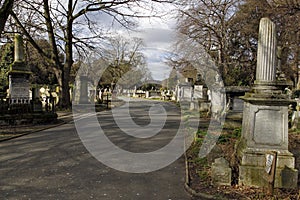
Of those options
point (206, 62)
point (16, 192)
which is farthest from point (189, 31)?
point (16, 192)

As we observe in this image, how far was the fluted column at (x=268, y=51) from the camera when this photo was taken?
15.7 ft

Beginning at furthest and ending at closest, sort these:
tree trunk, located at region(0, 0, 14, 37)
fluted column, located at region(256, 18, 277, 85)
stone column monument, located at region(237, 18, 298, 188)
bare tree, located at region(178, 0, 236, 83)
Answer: bare tree, located at region(178, 0, 236, 83) < tree trunk, located at region(0, 0, 14, 37) < fluted column, located at region(256, 18, 277, 85) < stone column monument, located at region(237, 18, 298, 188)

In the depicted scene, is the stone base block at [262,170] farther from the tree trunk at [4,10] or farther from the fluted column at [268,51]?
the tree trunk at [4,10]

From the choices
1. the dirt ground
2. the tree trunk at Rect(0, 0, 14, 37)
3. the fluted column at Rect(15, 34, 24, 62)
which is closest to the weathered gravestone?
the dirt ground

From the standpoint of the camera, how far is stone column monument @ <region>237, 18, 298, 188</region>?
455 centimetres

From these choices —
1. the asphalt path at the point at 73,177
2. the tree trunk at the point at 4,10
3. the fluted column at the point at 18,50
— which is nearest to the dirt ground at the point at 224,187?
the asphalt path at the point at 73,177

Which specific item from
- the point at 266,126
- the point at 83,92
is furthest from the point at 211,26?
the point at 266,126

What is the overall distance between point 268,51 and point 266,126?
134 centimetres

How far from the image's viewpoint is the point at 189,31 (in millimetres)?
24938

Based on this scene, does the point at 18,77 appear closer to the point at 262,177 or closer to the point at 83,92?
the point at 83,92

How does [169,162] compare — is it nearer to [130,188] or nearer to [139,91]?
[130,188]

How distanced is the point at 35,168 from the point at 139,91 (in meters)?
54.0

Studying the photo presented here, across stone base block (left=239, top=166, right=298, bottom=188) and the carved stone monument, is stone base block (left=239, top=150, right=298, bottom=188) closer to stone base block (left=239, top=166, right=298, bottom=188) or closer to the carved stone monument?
stone base block (left=239, top=166, right=298, bottom=188)

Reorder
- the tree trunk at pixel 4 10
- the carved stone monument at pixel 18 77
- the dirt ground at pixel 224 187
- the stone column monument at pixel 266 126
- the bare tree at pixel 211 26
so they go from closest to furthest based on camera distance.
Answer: the dirt ground at pixel 224 187 → the stone column monument at pixel 266 126 → the tree trunk at pixel 4 10 → the carved stone monument at pixel 18 77 → the bare tree at pixel 211 26
